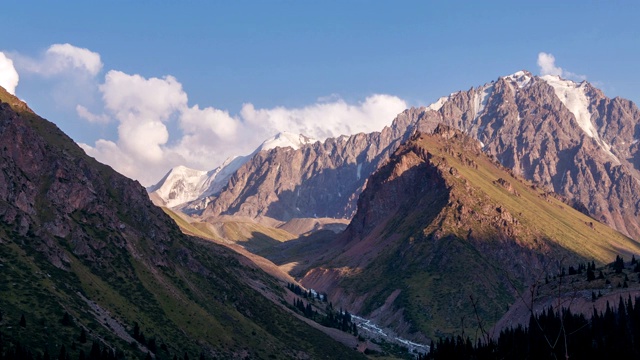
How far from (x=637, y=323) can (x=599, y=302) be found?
37.0 meters

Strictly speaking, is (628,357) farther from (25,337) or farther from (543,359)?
(25,337)

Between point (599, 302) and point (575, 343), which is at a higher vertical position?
point (599, 302)

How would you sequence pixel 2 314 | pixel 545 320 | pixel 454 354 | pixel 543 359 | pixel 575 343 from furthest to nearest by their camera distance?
1. pixel 2 314
2. pixel 545 320
3. pixel 454 354
4. pixel 575 343
5. pixel 543 359

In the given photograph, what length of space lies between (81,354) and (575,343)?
119023mm

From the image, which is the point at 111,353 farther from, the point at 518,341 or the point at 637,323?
the point at 637,323

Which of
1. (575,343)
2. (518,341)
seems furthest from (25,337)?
(575,343)

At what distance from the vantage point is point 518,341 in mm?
162125

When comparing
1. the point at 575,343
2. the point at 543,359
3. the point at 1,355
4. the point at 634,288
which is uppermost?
the point at 634,288

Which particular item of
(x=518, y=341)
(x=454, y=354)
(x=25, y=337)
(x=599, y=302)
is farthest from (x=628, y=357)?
(x=25, y=337)

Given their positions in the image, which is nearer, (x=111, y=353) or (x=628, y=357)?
(x=628, y=357)

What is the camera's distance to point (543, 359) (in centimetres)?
12700

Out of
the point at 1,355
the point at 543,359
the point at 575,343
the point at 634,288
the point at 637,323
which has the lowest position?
the point at 1,355

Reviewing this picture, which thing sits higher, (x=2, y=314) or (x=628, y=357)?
(x=628, y=357)

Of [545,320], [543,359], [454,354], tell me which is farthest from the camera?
[545,320]
